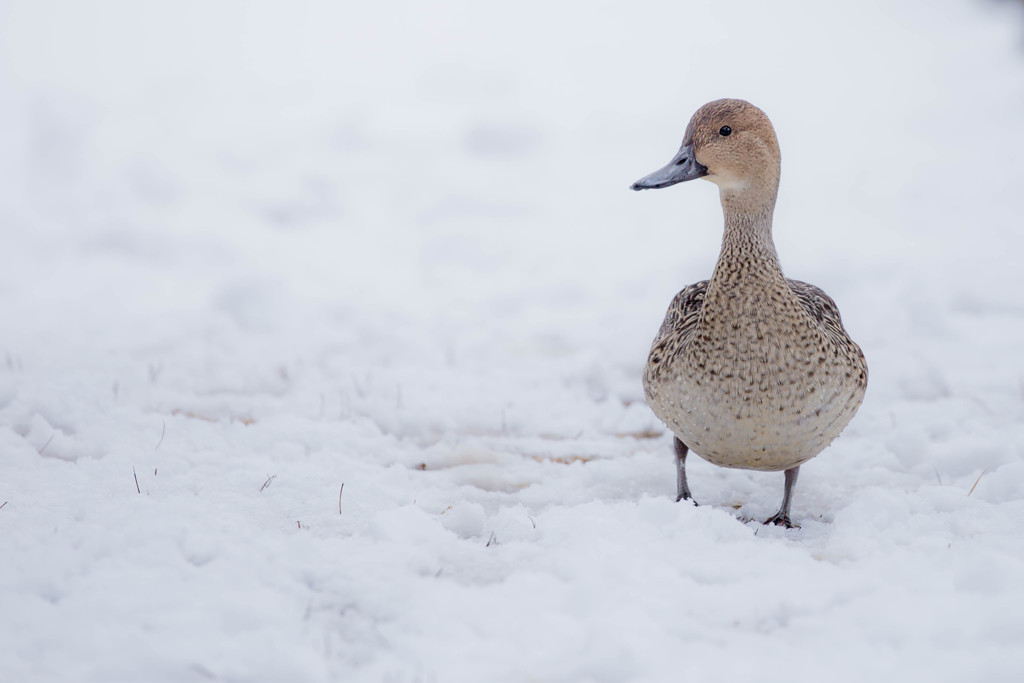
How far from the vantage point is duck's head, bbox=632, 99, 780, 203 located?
3.61m

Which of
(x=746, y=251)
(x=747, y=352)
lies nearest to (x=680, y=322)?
(x=746, y=251)

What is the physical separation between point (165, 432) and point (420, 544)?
173cm

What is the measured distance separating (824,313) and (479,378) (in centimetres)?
241

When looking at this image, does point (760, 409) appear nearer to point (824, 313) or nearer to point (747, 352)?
point (747, 352)

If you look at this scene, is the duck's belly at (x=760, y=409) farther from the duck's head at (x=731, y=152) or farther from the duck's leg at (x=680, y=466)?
the duck's head at (x=731, y=152)

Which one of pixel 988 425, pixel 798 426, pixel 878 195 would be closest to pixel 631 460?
pixel 798 426

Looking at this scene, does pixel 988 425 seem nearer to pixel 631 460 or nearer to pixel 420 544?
pixel 631 460

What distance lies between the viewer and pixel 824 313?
3.87 meters

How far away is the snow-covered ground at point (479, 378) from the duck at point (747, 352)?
1.14ft

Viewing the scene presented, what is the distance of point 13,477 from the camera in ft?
10.7

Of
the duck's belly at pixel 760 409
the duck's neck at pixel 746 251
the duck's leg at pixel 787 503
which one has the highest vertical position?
the duck's neck at pixel 746 251

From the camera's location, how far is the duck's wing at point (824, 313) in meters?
3.56

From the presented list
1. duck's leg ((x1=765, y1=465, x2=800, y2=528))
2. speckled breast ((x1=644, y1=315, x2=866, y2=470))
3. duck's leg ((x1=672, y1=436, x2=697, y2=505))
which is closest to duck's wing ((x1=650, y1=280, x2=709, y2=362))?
speckled breast ((x1=644, y1=315, x2=866, y2=470))

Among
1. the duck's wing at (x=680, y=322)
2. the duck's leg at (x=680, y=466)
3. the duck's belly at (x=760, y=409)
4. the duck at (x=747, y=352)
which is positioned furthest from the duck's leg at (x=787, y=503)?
the duck's wing at (x=680, y=322)
